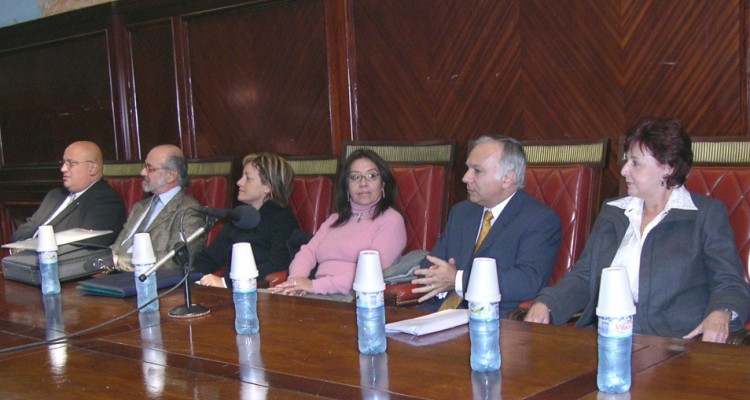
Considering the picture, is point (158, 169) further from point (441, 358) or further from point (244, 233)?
point (441, 358)

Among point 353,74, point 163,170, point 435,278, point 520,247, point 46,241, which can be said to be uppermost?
point 353,74

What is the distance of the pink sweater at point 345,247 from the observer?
3623 millimetres

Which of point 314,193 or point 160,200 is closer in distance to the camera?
point 314,193

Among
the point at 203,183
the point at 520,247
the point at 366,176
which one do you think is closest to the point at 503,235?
the point at 520,247

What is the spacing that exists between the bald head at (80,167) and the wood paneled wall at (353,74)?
804mm

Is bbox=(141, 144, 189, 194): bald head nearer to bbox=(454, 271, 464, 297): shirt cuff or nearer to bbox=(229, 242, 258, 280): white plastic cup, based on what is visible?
bbox=(454, 271, 464, 297): shirt cuff

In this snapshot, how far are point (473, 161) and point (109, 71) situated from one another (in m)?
3.68

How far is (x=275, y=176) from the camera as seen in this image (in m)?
4.14

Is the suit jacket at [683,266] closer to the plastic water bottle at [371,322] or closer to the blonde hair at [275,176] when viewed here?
the plastic water bottle at [371,322]

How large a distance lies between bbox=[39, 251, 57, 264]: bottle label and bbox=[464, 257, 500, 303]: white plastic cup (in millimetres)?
1765

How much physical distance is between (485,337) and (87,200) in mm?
3629

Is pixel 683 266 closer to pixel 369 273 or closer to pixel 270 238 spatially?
pixel 369 273

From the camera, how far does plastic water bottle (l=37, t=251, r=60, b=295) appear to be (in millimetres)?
2918

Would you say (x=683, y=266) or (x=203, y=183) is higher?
(x=203, y=183)
